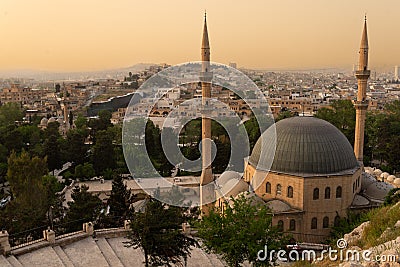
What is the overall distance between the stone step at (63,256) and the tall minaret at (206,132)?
7051 mm

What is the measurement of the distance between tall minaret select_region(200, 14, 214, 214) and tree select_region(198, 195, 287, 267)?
7.65 meters

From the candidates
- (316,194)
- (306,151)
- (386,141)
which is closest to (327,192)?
(316,194)

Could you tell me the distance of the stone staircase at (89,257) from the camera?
1226cm

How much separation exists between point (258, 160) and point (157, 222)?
20.2ft

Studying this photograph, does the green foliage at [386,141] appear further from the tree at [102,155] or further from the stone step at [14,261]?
the stone step at [14,261]

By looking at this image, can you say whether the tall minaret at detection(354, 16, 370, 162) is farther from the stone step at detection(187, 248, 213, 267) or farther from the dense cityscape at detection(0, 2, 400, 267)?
the stone step at detection(187, 248, 213, 267)

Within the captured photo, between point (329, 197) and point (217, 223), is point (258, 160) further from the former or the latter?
point (217, 223)

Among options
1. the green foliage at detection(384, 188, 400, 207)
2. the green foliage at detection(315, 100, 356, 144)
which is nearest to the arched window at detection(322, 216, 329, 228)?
the green foliage at detection(384, 188, 400, 207)

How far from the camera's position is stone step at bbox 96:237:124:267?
41.4ft

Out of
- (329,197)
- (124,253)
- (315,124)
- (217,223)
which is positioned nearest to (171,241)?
(217,223)

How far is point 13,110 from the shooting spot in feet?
133

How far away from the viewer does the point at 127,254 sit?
13625 mm

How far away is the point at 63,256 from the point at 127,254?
6.94 feet

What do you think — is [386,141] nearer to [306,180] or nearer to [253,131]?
[253,131]
